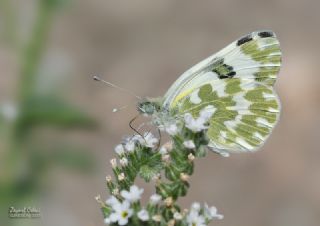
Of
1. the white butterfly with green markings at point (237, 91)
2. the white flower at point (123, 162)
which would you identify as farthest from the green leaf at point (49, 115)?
the white flower at point (123, 162)

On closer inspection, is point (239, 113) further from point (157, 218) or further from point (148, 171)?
point (157, 218)

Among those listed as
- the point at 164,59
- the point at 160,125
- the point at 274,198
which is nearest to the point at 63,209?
the point at 274,198

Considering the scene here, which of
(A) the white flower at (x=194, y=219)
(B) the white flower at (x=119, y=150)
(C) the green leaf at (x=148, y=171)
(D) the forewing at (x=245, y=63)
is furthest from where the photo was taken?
(D) the forewing at (x=245, y=63)

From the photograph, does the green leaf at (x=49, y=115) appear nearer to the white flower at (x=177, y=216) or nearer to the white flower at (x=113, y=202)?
the white flower at (x=113, y=202)

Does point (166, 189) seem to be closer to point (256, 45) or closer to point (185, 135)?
point (185, 135)

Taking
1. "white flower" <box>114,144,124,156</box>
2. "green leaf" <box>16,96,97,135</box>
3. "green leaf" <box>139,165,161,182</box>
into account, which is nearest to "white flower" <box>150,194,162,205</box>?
"green leaf" <box>139,165,161,182</box>
